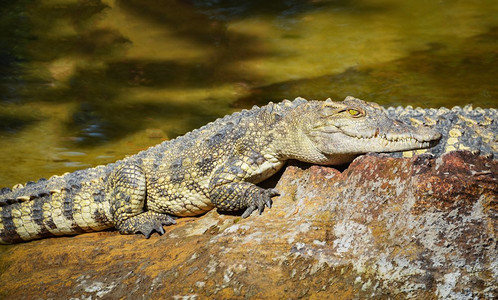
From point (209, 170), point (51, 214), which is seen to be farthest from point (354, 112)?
point (51, 214)

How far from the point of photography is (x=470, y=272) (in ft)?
8.18

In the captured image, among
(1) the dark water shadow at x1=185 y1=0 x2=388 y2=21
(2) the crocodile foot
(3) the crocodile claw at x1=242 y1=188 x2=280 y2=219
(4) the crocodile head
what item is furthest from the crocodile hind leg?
(1) the dark water shadow at x1=185 y1=0 x2=388 y2=21

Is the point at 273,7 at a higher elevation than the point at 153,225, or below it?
higher

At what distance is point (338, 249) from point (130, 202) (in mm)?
2019

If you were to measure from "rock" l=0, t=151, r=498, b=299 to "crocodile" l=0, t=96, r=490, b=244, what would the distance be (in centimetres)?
19

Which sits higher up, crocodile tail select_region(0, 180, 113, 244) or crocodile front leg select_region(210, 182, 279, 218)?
crocodile front leg select_region(210, 182, 279, 218)

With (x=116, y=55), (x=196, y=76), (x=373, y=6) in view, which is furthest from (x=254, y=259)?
(x=373, y=6)

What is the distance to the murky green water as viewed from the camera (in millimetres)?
6875

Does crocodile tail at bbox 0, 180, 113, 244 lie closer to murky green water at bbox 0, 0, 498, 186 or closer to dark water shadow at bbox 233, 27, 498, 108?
murky green water at bbox 0, 0, 498, 186

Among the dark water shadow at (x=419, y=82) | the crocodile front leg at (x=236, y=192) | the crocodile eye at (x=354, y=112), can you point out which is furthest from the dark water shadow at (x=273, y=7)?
the crocodile eye at (x=354, y=112)

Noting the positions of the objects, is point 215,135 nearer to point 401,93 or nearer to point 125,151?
point 125,151

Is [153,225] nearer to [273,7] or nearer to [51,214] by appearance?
[51,214]

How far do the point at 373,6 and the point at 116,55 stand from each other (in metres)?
5.28

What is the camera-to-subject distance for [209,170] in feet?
13.5
